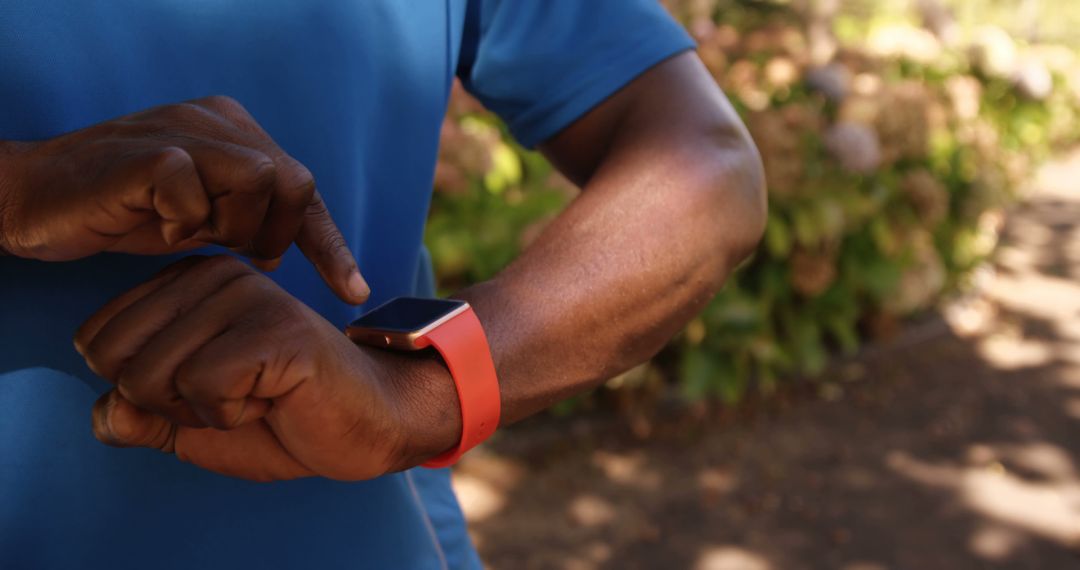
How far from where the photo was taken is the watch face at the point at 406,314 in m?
1.03

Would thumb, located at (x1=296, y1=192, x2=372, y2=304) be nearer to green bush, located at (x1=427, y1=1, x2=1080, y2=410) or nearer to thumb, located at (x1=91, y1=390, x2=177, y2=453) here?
thumb, located at (x1=91, y1=390, x2=177, y2=453)

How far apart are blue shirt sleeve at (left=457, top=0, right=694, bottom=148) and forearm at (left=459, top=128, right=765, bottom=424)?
0.11 metres

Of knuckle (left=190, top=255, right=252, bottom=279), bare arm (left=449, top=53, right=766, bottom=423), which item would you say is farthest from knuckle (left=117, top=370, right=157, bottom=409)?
bare arm (left=449, top=53, right=766, bottom=423)

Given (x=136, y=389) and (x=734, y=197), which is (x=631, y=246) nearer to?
(x=734, y=197)

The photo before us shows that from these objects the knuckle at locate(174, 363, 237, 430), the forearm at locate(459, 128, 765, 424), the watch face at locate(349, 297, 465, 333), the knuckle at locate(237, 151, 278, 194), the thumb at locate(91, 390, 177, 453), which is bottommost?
the forearm at locate(459, 128, 765, 424)

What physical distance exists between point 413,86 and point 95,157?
0.48 m

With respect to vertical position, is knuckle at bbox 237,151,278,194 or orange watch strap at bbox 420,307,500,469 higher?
knuckle at bbox 237,151,278,194

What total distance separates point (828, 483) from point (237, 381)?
4725 mm

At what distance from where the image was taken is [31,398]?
96 centimetres

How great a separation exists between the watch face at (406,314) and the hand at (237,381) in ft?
0.22

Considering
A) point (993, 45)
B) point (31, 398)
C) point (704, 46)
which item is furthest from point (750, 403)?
point (31, 398)

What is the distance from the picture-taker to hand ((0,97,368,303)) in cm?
79

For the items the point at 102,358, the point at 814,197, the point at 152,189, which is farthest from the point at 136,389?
the point at 814,197

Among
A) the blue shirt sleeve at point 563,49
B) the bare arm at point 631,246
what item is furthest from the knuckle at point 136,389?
the blue shirt sleeve at point 563,49
